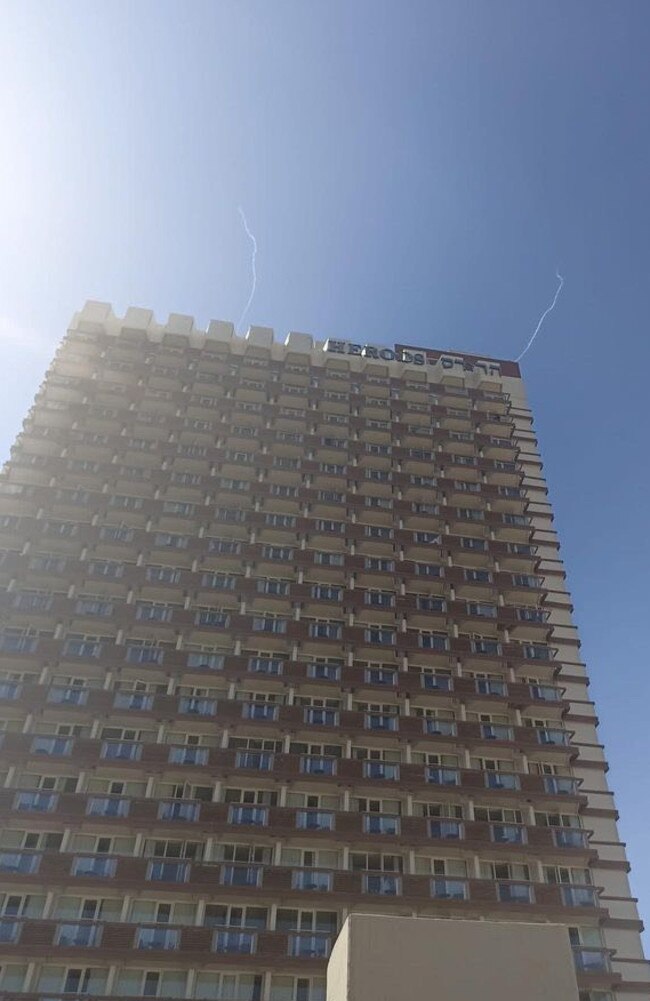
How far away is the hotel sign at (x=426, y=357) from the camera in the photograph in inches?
3137

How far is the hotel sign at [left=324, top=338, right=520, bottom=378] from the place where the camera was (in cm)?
7969

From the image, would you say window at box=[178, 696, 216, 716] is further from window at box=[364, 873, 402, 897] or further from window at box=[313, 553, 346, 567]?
window at box=[313, 553, 346, 567]

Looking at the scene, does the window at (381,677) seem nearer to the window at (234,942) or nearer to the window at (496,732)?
the window at (496,732)

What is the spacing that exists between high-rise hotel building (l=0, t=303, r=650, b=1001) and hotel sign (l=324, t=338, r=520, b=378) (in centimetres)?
643

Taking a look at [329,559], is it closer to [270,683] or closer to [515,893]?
[270,683]

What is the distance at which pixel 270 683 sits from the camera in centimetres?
4969

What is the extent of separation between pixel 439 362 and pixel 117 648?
45850mm

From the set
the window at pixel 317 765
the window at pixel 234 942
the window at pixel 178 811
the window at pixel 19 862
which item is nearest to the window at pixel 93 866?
the window at pixel 19 862

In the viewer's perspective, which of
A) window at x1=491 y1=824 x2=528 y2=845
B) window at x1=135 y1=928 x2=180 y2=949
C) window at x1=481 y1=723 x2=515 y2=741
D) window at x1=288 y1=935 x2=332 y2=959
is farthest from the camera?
window at x1=481 y1=723 x2=515 y2=741

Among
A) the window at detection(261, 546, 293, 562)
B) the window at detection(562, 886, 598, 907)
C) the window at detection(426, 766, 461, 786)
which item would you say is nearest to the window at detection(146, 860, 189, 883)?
the window at detection(426, 766, 461, 786)

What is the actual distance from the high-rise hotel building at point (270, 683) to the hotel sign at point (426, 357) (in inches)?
253

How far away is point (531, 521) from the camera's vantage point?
66.5m

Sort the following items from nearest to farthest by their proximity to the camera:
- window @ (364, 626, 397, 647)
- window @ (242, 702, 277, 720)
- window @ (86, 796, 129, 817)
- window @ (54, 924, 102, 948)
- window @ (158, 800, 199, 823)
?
window @ (54, 924, 102, 948) → window @ (86, 796, 129, 817) → window @ (158, 800, 199, 823) → window @ (242, 702, 277, 720) → window @ (364, 626, 397, 647)

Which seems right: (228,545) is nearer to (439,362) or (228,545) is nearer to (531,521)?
(531,521)
